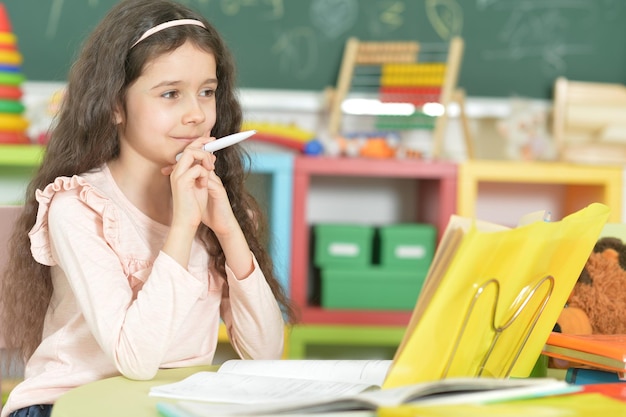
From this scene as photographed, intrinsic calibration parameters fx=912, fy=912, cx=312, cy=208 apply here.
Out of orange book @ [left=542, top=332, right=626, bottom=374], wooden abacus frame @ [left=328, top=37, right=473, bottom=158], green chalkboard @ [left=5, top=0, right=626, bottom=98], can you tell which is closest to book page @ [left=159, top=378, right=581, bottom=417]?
orange book @ [left=542, top=332, right=626, bottom=374]

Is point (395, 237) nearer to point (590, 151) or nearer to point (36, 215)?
point (590, 151)

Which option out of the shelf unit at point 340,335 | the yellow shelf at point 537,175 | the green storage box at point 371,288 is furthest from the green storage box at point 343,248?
the yellow shelf at point 537,175

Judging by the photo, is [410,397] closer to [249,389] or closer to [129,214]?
[249,389]

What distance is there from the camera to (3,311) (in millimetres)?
1443

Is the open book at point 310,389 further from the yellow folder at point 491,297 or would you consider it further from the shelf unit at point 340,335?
the shelf unit at point 340,335

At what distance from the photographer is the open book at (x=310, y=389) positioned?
82 cm

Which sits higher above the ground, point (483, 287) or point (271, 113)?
point (271, 113)

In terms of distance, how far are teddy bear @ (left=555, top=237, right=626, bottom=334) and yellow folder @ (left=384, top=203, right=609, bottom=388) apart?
18 centimetres

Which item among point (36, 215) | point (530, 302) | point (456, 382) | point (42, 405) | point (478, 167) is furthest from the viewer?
point (478, 167)

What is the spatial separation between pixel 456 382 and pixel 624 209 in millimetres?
2031

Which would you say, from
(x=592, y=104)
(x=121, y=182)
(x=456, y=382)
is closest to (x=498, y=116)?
(x=592, y=104)

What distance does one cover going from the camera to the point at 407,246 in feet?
8.75

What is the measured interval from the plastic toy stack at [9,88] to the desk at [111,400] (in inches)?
60.9

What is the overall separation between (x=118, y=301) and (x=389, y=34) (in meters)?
1.97
